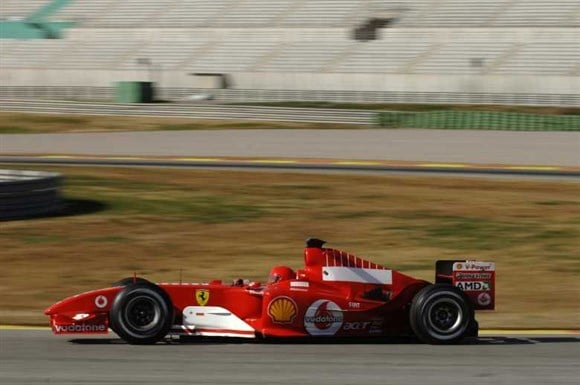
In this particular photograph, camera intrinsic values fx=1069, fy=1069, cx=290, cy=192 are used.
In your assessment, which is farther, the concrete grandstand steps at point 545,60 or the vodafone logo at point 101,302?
the concrete grandstand steps at point 545,60

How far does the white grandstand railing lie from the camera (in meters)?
37.9

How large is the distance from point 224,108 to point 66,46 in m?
15.3

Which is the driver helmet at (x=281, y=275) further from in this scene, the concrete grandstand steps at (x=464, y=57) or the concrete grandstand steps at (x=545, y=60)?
the concrete grandstand steps at (x=464, y=57)

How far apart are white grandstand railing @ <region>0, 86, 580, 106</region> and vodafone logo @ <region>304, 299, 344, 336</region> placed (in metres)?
30.7

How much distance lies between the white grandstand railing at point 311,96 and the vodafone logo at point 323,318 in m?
30.7

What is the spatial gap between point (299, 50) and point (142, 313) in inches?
1502

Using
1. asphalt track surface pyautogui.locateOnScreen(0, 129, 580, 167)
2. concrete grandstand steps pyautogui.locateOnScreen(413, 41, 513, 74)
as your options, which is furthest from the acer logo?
concrete grandstand steps pyautogui.locateOnScreen(413, 41, 513, 74)

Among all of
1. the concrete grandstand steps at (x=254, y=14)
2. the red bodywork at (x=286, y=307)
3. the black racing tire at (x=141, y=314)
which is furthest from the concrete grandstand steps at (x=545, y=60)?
the black racing tire at (x=141, y=314)

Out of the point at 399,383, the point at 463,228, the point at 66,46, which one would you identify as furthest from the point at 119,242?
the point at 66,46

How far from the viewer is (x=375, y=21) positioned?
45.1 meters

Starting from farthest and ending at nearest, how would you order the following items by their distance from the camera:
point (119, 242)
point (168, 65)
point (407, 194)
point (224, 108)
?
point (168, 65)
point (224, 108)
point (407, 194)
point (119, 242)

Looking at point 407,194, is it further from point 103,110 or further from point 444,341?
point 103,110

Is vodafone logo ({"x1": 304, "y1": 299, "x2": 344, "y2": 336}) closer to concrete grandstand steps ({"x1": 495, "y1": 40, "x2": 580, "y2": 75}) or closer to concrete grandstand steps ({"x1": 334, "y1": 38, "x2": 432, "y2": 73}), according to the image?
concrete grandstand steps ({"x1": 495, "y1": 40, "x2": 580, "y2": 75})

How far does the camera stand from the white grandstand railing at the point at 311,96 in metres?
37.9
